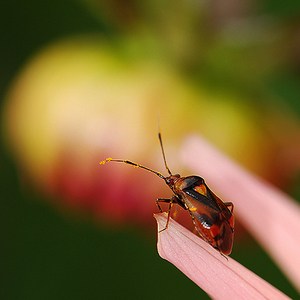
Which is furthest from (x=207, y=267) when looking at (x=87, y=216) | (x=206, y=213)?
(x=87, y=216)

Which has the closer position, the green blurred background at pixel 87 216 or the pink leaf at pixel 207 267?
the pink leaf at pixel 207 267

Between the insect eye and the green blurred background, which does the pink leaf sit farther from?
the green blurred background

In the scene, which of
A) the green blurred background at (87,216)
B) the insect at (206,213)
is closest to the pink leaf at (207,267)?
the insect at (206,213)

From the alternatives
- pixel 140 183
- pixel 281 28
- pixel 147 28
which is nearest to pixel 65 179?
pixel 140 183

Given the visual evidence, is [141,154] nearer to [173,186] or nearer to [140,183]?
[140,183]

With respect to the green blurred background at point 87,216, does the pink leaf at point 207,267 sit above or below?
below

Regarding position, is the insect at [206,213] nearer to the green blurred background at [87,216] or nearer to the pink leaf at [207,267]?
the pink leaf at [207,267]
